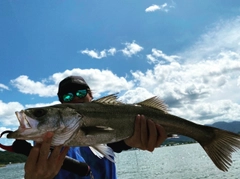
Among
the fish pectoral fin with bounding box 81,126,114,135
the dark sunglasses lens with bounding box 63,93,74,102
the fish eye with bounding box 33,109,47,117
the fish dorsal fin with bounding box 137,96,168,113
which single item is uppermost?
the dark sunglasses lens with bounding box 63,93,74,102

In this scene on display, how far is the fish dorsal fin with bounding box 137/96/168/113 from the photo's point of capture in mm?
5835

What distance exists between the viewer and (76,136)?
4.73 metres

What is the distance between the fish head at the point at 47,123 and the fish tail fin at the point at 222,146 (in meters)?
2.82

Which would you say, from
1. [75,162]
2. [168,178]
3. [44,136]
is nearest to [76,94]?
[75,162]

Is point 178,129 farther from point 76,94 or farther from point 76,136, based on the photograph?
point 76,94

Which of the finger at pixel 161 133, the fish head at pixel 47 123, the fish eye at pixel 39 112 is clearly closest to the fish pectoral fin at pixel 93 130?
the fish head at pixel 47 123

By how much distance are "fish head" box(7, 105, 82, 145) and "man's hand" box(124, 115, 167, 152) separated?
1212mm

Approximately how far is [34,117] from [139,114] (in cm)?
193

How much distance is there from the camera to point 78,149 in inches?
304

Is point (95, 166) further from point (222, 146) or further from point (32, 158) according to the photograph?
point (222, 146)

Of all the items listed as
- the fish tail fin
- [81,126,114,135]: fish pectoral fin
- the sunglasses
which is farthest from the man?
the fish tail fin

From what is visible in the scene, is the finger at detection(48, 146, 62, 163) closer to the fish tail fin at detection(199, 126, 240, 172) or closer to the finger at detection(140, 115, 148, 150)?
the finger at detection(140, 115, 148, 150)

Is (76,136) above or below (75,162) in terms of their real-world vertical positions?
above

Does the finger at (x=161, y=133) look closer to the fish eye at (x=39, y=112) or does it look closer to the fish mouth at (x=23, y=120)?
the fish eye at (x=39, y=112)
